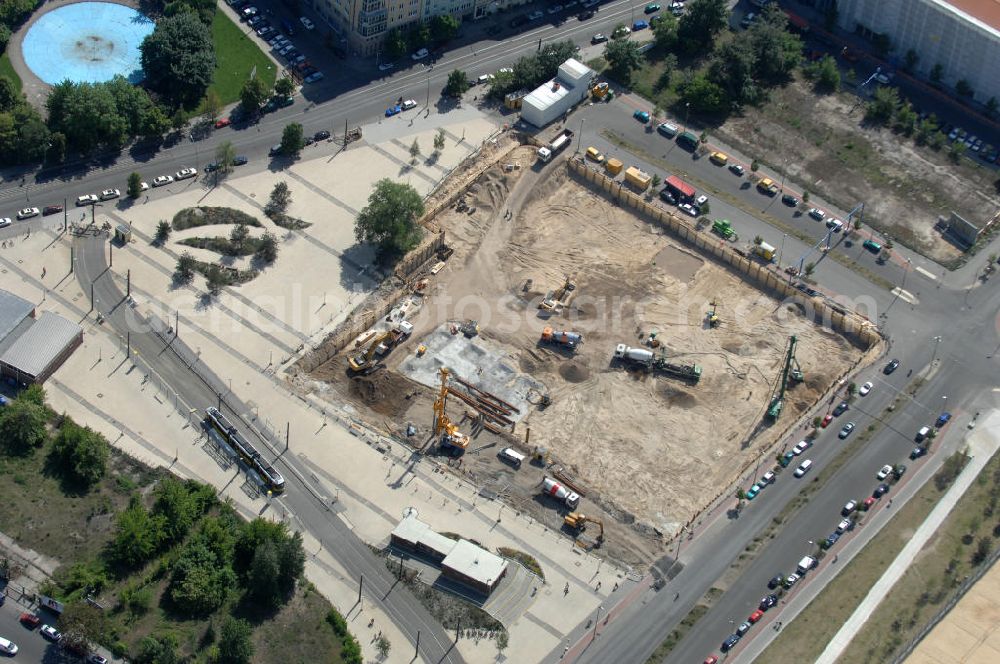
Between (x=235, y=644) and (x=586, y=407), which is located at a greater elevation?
(x=586, y=407)

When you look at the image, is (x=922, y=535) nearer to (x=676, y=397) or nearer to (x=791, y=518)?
(x=791, y=518)

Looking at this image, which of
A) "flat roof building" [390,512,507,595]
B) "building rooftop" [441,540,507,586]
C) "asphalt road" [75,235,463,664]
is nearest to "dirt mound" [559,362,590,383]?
"flat roof building" [390,512,507,595]

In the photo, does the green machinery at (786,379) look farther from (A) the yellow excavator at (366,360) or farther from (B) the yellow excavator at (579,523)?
(A) the yellow excavator at (366,360)

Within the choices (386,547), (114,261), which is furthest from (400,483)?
(114,261)

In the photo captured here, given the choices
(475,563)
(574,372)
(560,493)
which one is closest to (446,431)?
(560,493)

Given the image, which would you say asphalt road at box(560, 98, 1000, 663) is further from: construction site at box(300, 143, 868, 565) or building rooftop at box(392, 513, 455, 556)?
building rooftop at box(392, 513, 455, 556)
